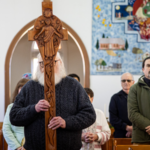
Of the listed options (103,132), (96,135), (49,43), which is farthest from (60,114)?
(103,132)

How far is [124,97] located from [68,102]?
2.24 meters

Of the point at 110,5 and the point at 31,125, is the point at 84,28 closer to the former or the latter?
the point at 110,5

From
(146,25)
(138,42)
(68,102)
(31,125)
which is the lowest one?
(31,125)

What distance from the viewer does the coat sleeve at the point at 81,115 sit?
182 cm

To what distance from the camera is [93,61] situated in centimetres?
503

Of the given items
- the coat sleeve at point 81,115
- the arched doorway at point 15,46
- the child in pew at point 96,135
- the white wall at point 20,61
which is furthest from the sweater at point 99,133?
the white wall at point 20,61

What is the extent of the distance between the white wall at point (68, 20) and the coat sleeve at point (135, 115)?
2179 mm

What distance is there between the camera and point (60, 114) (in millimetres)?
1868

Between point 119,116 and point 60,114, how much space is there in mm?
2183

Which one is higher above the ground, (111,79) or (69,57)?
(69,57)

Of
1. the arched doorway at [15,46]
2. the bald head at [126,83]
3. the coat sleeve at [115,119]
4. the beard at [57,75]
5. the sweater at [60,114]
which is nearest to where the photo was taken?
the sweater at [60,114]

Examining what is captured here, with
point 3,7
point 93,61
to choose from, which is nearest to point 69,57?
point 93,61

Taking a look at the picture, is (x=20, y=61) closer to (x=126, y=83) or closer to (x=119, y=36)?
(x=119, y=36)

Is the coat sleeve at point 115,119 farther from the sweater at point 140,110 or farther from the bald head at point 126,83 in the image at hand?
the sweater at point 140,110
